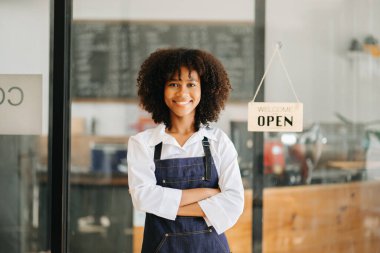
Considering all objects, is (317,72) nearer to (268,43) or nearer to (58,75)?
(268,43)

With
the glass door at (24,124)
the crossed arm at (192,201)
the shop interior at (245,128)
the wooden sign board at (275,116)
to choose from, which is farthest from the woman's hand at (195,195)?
the glass door at (24,124)

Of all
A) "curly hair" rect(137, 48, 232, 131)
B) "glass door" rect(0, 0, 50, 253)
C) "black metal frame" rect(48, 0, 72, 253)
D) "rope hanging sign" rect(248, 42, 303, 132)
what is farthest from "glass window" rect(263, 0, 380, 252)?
"glass door" rect(0, 0, 50, 253)

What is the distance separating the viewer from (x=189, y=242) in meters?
2.53

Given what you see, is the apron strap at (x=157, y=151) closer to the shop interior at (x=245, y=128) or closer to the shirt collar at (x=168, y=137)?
the shirt collar at (x=168, y=137)

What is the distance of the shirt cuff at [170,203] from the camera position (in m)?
2.50

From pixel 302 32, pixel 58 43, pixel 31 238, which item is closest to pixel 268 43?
pixel 302 32

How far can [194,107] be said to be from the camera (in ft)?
8.66

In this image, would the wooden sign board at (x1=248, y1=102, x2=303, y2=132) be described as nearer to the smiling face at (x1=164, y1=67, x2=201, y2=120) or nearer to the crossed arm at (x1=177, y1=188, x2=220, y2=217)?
the smiling face at (x1=164, y1=67, x2=201, y2=120)

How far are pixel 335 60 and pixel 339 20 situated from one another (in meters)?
0.21

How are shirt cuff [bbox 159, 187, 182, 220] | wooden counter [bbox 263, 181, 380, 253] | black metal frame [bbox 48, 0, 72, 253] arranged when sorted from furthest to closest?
wooden counter [bbox 263, 181, 380, 253] < black metal frame [bbox 48, 0, 72, 253] < shirt cuff [bbox 159, 187, 182, 220]

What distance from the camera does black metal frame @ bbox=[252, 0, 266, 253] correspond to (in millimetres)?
3318

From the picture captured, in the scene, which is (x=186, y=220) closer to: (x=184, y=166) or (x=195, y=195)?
(x=195, y=195)

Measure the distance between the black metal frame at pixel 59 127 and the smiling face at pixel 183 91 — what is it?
865 millimetres

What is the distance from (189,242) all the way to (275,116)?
2.67ft
